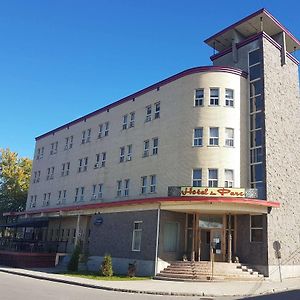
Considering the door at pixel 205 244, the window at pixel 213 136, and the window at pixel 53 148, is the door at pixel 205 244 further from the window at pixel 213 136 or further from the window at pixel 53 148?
the window at pixel 53 148

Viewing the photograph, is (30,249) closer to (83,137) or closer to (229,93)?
(83,137)

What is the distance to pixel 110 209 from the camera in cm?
3148

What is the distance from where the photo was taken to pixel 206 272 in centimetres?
2383

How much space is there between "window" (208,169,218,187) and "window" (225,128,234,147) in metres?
2.28

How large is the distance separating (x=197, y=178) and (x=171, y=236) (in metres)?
4.54

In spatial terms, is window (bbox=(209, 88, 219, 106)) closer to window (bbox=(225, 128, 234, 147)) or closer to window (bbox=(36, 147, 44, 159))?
window (bbox=(225, 128, 234, 147))

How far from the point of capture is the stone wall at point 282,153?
→ 27.4m

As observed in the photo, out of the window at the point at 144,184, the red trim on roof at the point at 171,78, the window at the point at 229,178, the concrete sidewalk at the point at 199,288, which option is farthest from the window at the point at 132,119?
the concrete sidewalk at the point at 199,288

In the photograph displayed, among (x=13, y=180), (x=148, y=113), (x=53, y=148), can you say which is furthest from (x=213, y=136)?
(x=13, y=180)

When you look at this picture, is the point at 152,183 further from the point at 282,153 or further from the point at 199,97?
the point at 282,153

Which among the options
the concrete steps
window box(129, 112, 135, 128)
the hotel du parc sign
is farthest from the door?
window box(129, 112, 135, 128)

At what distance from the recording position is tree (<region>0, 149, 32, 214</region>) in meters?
56.8

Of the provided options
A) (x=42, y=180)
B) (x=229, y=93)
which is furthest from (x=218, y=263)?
(x=42, y=180)

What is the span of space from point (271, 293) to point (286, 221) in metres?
10.1
